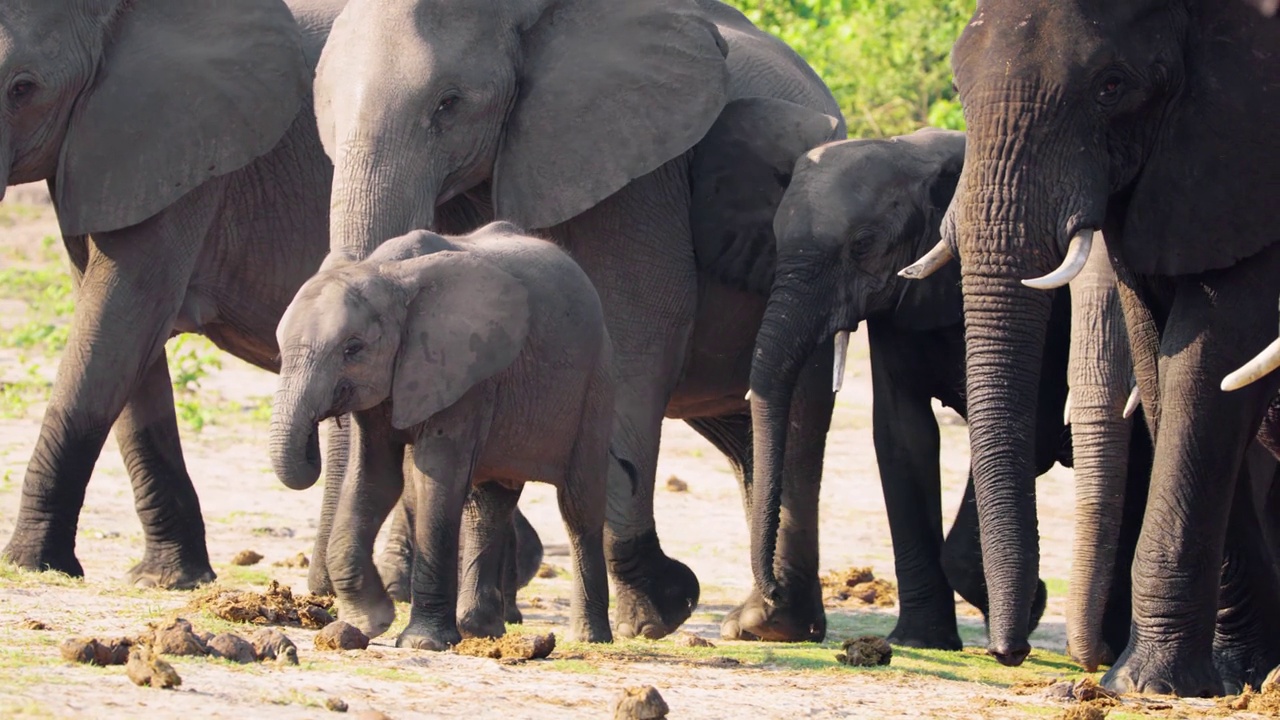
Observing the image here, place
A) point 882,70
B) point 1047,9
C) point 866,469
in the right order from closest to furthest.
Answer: point 1047,9 → point 866,469 → point 882,70

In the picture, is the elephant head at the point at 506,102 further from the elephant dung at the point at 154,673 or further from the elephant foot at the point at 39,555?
the elephant dung at the point at 154,673

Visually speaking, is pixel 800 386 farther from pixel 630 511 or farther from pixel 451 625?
pixel 451 625

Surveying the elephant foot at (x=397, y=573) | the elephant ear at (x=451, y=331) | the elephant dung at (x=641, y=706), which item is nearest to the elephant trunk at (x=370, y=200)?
the elephant ear at (x=451, y=331)

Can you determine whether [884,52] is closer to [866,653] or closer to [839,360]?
[839,360]

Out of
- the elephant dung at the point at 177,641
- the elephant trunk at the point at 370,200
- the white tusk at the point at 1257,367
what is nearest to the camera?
the elephant dung at the point at 177,641

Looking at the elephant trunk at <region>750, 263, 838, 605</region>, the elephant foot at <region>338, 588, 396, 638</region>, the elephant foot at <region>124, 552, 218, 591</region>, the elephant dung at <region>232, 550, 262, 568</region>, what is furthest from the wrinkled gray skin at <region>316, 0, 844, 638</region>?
the elephant dung at <region>232, 550, 262, 568</region>

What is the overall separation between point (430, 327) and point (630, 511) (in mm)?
1663

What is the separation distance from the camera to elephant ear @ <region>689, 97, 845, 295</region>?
884 cm

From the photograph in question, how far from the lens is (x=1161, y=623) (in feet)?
21.7

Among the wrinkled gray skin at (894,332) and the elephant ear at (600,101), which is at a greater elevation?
the elephant ear at (600,101)

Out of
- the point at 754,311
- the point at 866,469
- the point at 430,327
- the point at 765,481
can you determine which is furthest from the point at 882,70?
the point at 430,327

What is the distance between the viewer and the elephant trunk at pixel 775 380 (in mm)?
7902

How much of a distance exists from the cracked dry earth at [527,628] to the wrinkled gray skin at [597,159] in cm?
78

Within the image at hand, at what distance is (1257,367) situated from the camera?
5.99 meters
